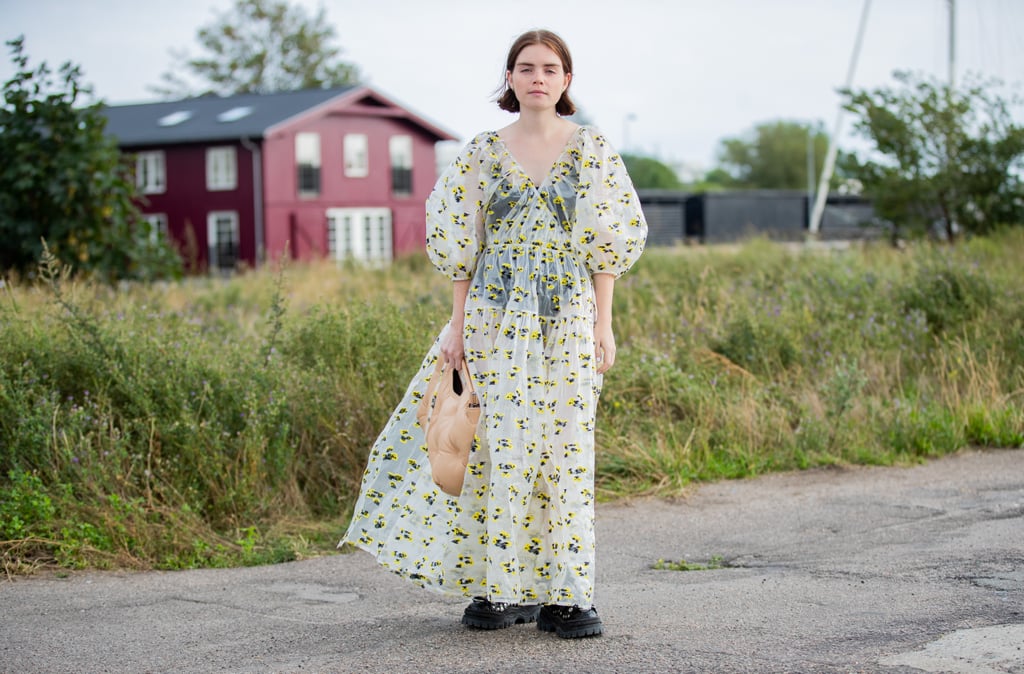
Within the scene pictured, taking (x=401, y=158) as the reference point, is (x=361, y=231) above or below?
below

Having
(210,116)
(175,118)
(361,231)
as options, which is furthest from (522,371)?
(175,118)

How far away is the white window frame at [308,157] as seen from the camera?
1491 inches

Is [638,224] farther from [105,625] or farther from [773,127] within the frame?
[773,127]

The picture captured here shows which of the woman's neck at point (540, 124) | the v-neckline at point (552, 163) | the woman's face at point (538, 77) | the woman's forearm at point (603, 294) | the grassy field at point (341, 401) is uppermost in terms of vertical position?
the woman's face at point (538, 77)

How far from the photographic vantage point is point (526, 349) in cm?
412

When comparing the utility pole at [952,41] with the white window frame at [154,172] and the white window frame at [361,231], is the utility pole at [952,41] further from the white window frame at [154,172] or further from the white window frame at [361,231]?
the white window frame at [154,172]

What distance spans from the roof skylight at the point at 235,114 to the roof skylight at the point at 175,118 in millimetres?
1410

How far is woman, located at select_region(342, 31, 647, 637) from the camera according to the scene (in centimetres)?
411

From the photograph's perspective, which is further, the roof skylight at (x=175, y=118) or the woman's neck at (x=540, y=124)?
the roof skylight at (x=175, y=118)

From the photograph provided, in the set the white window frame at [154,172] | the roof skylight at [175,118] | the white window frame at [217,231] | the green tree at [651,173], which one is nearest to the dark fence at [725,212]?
the white window frame at [217,231]

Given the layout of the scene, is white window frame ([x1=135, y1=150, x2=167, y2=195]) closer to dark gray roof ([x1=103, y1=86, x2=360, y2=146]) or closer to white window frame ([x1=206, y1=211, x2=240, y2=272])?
dark gray roof ([x1=103, y1=86, x2=360, y2=146])

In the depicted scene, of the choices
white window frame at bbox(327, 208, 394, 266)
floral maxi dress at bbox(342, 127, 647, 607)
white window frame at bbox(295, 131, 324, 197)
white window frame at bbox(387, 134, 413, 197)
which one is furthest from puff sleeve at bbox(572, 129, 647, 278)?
white window frame at bbox(387, 134, 413, 197)

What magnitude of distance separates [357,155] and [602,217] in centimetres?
3664

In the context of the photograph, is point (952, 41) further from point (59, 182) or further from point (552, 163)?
point (552, 163)
